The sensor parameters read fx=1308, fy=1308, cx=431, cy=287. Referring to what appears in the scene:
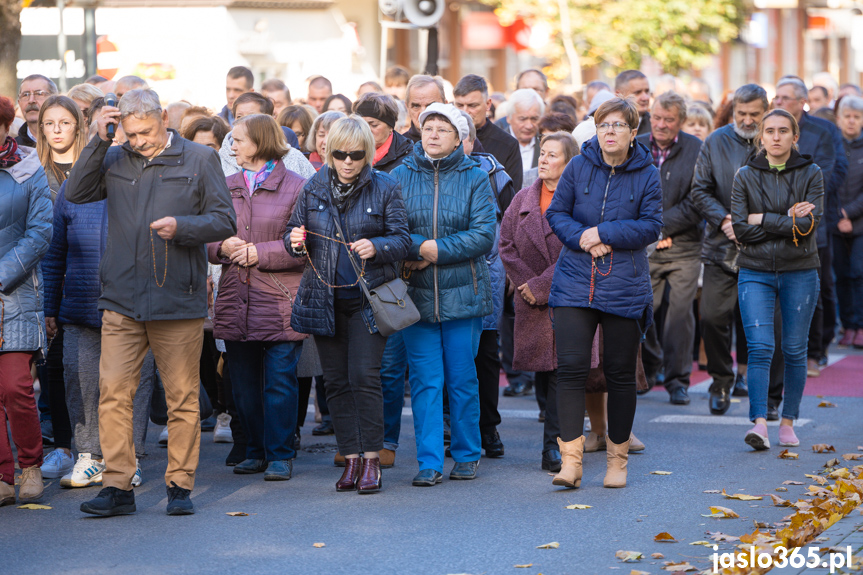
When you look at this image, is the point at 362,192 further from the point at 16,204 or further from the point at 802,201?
the point at 802,201

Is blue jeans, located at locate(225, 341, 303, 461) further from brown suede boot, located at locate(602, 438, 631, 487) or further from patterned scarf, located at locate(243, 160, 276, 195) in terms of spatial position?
brown suede boot, located at locate(602, 438, 631, 487)

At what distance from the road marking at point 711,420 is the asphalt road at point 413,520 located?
2.90ft

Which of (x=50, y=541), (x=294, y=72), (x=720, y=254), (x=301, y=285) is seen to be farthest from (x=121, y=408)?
(x=294, y=72)

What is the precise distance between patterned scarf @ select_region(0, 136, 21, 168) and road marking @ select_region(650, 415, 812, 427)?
493 centimetres

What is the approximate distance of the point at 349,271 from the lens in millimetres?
7070

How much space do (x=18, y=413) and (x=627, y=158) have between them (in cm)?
360

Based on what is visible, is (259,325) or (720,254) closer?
(259,325)

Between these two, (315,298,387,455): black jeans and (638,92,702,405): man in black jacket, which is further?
(638,92,702,405): man in black jacket

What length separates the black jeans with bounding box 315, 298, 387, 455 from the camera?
7.12 m

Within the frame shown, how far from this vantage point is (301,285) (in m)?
7.21

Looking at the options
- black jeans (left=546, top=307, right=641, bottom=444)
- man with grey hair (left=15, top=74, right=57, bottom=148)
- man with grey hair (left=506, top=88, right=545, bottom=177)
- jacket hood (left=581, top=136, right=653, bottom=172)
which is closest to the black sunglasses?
jacket hood (left=581, top=136, right=653, bottom=172)

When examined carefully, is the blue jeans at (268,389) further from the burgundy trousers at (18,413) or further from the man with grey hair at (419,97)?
the man with grey hair at (419,97)

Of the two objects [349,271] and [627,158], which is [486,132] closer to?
[627,158]

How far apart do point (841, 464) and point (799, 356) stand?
95 centimetres
